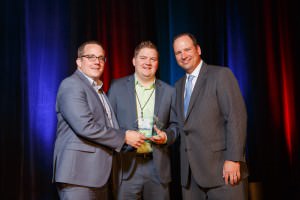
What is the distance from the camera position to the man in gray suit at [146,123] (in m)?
2.54

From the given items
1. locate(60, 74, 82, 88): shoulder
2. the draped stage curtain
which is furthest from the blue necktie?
the draped stage curtain

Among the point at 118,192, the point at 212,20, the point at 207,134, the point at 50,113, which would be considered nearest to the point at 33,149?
the point at 50,113

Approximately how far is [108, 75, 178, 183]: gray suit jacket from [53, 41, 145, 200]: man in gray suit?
236mm

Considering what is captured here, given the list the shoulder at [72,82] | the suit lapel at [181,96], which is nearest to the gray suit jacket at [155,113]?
the suit lapel at [181,96]

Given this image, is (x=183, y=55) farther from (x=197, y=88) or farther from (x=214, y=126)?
(x=214, y=126)

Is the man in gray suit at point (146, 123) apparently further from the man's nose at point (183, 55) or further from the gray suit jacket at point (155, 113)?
the man's nose at point (183, 55)

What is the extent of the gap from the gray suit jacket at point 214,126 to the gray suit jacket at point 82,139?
1.66ft

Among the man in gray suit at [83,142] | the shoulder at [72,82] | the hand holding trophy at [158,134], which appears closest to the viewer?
the man in gray suit at [83,142]

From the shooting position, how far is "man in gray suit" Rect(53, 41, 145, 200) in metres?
2.16

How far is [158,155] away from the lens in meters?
2.54

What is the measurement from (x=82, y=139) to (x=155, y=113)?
62 centimetres

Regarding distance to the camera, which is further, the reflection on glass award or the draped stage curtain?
the draped stage curtain

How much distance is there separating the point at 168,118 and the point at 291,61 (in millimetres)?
1941

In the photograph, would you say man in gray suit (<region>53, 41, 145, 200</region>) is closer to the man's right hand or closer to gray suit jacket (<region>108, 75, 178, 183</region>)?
the man's right hand
